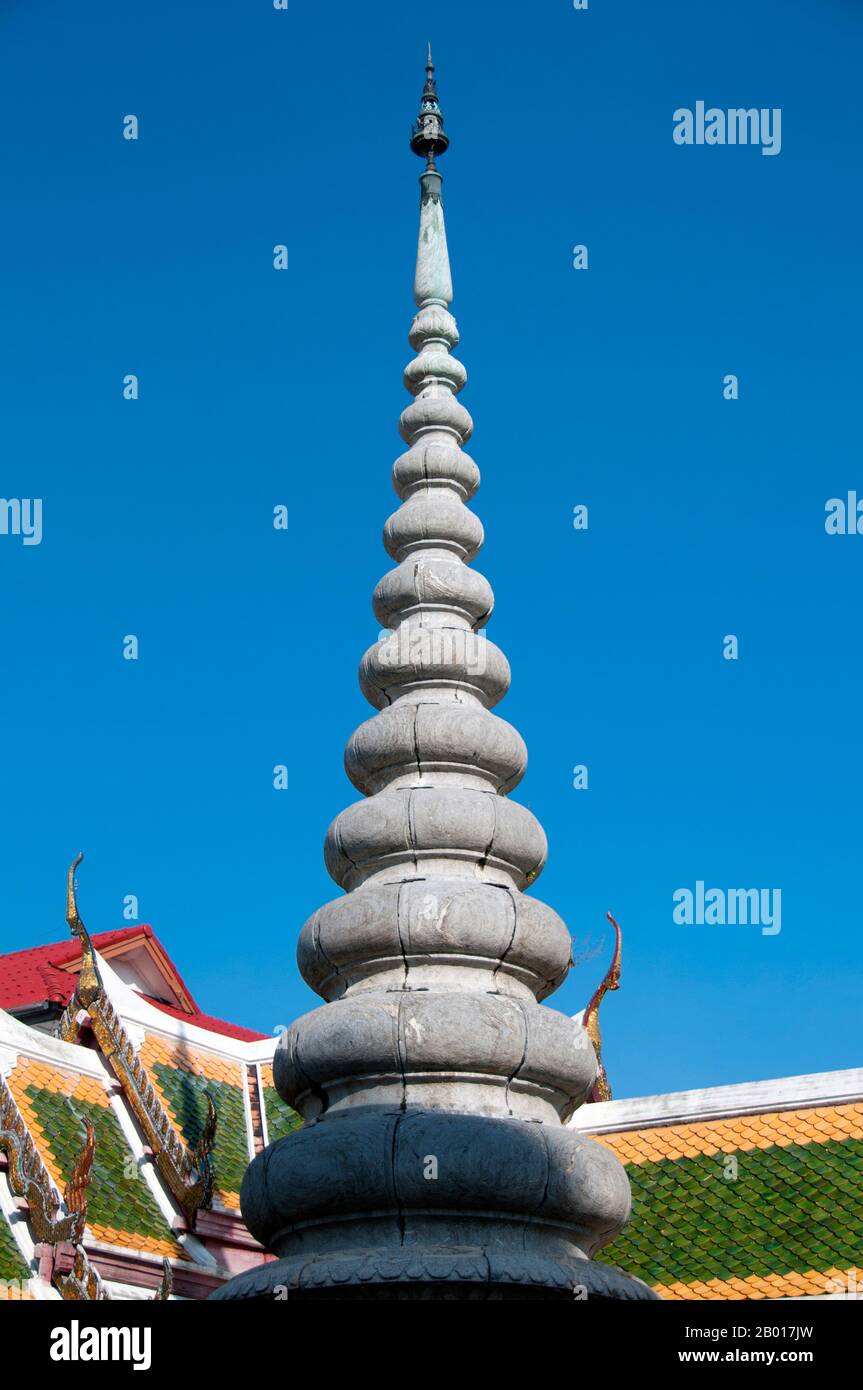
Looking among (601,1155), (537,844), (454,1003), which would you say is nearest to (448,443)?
(537,844)

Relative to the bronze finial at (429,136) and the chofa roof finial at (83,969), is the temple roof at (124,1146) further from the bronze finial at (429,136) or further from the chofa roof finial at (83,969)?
the bronze finial at (429,136)

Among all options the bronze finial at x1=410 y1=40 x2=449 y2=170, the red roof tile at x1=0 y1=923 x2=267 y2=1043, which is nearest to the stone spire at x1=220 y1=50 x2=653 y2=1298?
the bronze finial at x1=410 y1=40 x2=449 y2=170

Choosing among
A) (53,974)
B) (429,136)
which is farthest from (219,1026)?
(429,136)

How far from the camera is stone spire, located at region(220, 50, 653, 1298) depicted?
7902mm

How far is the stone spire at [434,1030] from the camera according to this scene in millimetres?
7902

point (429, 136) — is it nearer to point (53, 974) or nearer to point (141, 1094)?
point (141, 1094)

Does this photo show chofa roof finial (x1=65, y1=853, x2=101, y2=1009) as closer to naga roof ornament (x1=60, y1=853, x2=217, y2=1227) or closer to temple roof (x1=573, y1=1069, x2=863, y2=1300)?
naga roof ornament (x1=60, y1=853, x2=217, y2=1227)

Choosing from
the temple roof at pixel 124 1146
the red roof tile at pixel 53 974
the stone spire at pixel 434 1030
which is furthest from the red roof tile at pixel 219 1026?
the stone spire at pixel 434 1030

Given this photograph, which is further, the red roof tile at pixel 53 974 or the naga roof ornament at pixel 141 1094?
the red roof tile at pixel 53 974

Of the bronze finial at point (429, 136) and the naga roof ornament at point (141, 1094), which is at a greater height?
the bronze finial at point (429, 136)

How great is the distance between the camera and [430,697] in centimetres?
1029

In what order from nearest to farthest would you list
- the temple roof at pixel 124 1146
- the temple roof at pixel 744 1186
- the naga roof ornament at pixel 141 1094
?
the temple roof at pixel 124 1146 → the temple roof at pixel 744 1186 → the naga roof ornament at pixel 141 1094

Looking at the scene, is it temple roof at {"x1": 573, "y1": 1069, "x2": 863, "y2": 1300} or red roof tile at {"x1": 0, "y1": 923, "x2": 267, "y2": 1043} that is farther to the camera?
red roof tile at {"x1": 0, "y1": 923, "x2": 267, "y2": 1043}
